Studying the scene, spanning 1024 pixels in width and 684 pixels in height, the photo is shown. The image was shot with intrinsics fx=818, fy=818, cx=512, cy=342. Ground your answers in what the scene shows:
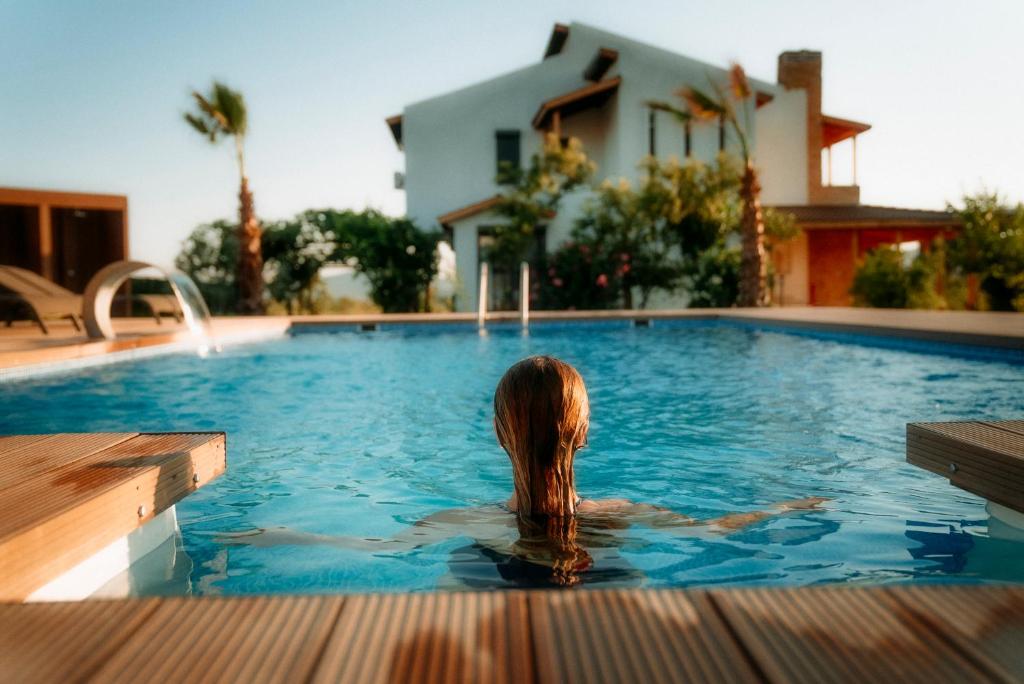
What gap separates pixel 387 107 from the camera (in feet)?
79.4

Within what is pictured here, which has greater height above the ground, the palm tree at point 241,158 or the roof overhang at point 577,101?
the roof overhang at point 577,101

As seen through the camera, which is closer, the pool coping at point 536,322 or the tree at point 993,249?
the pool coping at point 536,322

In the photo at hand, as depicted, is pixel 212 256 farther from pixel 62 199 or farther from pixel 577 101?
pixel 577 101

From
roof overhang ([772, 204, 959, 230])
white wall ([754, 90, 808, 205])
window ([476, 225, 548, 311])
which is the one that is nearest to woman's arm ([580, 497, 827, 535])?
window ([476, 225, 548, 311])

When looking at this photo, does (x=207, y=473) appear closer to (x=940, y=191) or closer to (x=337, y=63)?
(x=940, y=191)

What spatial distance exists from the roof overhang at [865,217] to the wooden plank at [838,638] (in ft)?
72.0

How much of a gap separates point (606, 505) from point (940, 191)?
58.7 ft

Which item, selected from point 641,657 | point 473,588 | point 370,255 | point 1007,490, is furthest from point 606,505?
point 370,255

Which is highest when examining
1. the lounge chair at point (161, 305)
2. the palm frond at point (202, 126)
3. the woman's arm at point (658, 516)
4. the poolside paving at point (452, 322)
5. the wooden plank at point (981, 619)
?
the palm frond at point (202, 126)

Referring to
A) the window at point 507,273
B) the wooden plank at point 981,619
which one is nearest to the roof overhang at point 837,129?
the window at point 507,273

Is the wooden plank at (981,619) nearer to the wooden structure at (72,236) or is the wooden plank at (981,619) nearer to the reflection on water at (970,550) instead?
the reflection on water at (970,550)

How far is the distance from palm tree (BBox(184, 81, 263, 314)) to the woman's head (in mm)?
17652

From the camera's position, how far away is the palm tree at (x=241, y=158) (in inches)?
704

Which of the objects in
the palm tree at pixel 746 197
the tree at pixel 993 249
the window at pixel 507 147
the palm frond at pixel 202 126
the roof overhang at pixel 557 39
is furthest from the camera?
the roof overhang at pixel 557 39
